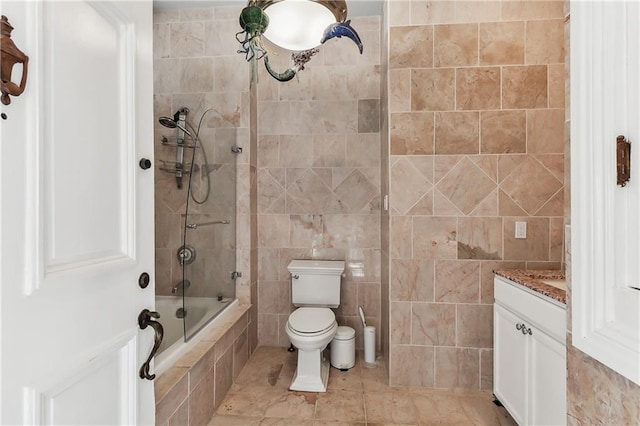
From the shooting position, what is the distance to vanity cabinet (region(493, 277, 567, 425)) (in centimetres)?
141

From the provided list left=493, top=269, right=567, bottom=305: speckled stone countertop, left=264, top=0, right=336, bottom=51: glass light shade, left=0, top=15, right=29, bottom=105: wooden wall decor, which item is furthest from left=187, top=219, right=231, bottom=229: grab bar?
left=493, top=269, right=567, bottom=305: speckled stone countertop

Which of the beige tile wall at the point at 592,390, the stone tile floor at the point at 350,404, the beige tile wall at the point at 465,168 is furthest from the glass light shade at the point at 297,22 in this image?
the stone tile floor at the point at 350,404

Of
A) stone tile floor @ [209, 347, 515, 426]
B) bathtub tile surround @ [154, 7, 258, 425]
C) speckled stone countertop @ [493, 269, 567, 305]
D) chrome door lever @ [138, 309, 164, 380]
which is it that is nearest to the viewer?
chrome door lever @ [138, 309, 164, 380]

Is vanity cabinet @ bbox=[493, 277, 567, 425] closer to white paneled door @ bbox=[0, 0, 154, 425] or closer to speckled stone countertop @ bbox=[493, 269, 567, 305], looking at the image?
speckled stone countertop @ bbox=[493, 269, 567, 305]

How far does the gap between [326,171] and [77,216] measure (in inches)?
84.7

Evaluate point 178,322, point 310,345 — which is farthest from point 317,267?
point 178,322

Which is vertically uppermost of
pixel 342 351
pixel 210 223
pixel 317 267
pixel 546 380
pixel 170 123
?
pixel 170 123

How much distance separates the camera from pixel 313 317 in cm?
233

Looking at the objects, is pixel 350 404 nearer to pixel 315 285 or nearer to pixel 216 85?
pixel 315 285

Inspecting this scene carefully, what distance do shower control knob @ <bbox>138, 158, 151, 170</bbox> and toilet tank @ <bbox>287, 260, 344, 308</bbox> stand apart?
1.69 metres

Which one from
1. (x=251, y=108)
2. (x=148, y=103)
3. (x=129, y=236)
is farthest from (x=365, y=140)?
(x=129, y=236)

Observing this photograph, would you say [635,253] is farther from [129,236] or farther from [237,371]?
[237,371]

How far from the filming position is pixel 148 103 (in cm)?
108

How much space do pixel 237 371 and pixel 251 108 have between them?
2049 millimetres
